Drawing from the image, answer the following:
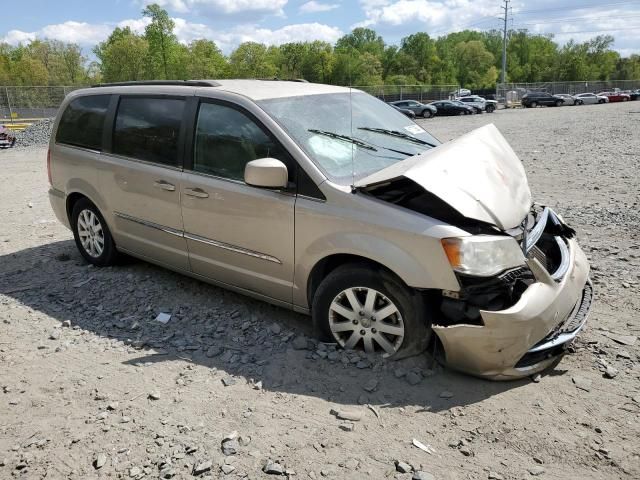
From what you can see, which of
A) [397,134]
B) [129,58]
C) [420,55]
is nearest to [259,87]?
[397,134]

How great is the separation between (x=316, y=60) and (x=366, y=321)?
61531 millimetres

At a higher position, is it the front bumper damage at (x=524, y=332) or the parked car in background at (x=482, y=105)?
the parked car in background at (x=482, y=105)

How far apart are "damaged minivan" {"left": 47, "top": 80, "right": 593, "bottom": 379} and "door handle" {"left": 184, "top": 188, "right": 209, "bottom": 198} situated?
0.01 metres

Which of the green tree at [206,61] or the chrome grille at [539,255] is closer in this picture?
the chrome grille at [539,255]

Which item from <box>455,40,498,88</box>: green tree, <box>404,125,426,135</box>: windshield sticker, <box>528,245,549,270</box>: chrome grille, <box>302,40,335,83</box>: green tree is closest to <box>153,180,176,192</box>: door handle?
<box>404,125,426,135</box>: windshield sticker

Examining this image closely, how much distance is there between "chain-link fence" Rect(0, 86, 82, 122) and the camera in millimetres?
34219

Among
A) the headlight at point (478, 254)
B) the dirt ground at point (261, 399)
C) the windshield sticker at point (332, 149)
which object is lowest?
the dirt ground at point (261, 399)

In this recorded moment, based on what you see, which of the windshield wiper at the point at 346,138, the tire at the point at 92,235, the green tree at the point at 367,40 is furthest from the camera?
the green tree at the point at 367,40

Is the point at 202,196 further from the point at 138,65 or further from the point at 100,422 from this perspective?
the point at 138,65

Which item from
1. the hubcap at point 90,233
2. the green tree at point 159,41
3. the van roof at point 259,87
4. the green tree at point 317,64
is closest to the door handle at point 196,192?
the van roof at point 259,87

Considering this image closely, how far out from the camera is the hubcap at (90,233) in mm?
5551

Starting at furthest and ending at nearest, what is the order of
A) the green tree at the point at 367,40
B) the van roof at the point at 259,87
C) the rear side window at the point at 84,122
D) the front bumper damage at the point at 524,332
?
1. the green tree at the point at 367,40
2. the rear side window at the point at 84,122
3. the van roof at the point at 259,87
4. the front bumper damage at the point at 524,332

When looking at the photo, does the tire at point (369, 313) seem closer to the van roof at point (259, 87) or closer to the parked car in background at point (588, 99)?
the van roof at point (259, 87)

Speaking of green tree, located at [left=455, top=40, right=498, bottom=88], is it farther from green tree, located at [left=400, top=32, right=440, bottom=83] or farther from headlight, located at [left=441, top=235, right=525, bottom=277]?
headlight, located at [left=441, top=235, right=525, bottom=277]
